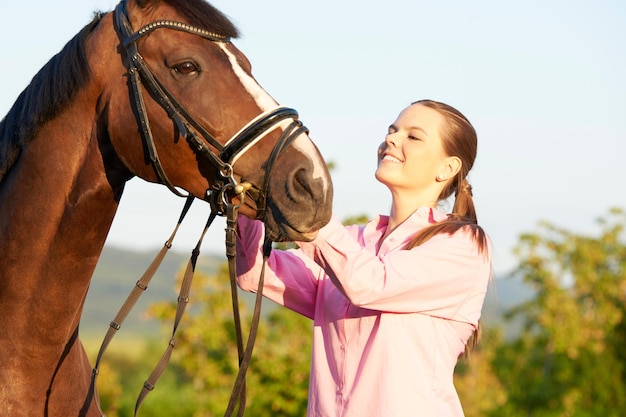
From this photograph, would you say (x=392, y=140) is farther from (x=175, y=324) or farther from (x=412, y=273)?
(x=175, y=324)

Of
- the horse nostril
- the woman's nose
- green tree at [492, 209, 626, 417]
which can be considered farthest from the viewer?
green tree at [492, 209, 626, 417]

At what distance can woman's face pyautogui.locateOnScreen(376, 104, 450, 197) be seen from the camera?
10.6ft

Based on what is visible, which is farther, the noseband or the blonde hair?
the blonde hair

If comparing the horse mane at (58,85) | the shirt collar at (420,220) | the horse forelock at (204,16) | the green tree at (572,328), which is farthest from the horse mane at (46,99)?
the green tree at (572,328)

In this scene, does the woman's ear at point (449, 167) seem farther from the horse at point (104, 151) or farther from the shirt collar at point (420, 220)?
the horse at point (104, 151)

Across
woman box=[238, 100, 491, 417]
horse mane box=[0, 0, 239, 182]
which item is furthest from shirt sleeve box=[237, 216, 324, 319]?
horse mane box=[0, 0, 239, 182]

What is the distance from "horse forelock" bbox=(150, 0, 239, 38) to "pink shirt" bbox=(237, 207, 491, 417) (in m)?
0.72

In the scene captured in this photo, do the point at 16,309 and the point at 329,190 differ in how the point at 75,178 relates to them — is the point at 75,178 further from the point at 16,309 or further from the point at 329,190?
the point at 329,190

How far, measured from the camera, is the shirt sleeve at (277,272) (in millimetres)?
3160

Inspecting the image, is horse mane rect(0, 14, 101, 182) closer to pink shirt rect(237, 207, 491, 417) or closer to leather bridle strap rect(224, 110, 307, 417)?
leather bridle strap rect(224, 110, 307, 417)

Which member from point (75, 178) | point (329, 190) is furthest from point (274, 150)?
point (75, 178)

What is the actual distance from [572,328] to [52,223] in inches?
668

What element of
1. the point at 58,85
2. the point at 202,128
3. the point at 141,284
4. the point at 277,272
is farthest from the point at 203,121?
the point at 277,272

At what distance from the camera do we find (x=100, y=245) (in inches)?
114
